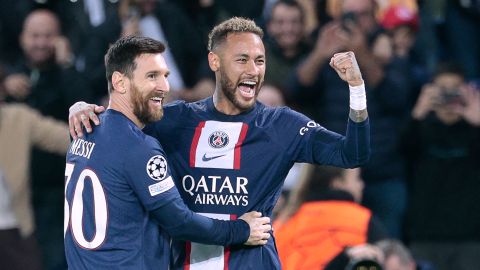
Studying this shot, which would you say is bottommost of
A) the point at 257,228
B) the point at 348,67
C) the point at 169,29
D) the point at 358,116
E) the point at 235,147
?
the point at 257,228

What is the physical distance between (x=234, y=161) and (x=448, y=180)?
3.91 m

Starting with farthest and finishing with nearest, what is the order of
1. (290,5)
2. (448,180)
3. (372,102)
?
(290,5) < (372,102) < (448,180)

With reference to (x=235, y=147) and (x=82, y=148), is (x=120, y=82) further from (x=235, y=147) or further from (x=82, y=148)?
(x=235, y=147)

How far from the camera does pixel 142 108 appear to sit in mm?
6242

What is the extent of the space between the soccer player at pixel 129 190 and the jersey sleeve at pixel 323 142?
471 mm

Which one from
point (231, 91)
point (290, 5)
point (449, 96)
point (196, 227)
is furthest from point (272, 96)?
point (196, 227)

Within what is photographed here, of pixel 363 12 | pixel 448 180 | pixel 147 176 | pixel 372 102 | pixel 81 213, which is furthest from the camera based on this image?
pixel 363 12

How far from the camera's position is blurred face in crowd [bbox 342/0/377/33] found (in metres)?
10.8

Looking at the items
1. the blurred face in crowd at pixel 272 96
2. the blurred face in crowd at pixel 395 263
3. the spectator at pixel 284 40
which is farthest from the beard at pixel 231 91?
the spectator at pixel 284 40

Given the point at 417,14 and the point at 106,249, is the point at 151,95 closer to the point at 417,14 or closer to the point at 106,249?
the point at 106,249

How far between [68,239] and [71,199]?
0.66 feet

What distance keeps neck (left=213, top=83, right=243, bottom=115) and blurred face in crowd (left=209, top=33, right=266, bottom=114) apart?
0.04ft

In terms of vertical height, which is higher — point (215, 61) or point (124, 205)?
point (215, 61)

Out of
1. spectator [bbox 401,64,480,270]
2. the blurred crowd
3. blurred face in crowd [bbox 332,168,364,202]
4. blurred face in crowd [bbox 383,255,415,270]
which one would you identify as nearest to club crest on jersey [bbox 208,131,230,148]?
blurred face in crowd [bbox 332,168,364,202]
